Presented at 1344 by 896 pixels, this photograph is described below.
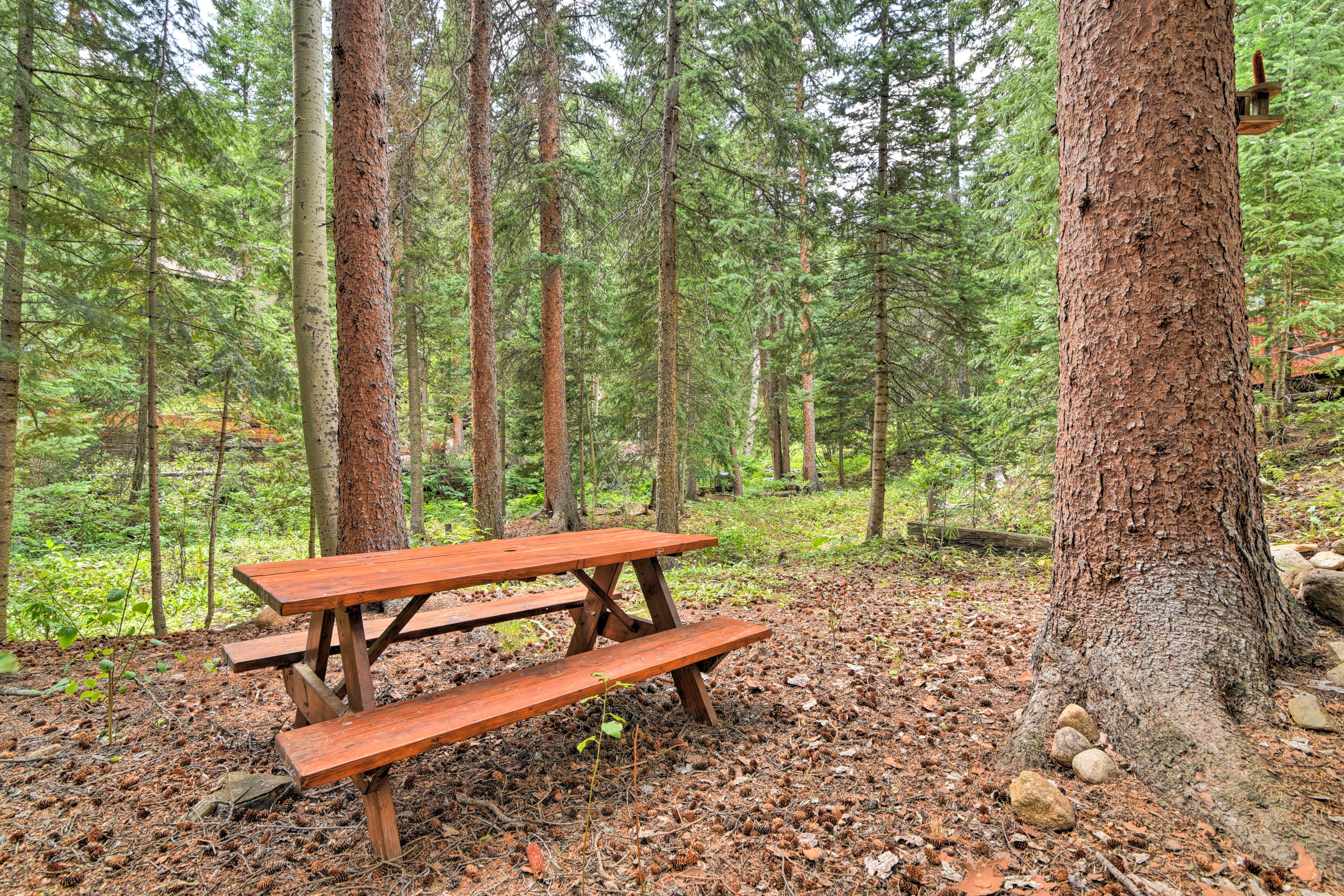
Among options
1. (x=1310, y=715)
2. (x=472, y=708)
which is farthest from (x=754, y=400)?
(x=472, y=708)

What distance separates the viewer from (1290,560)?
3.53 metres

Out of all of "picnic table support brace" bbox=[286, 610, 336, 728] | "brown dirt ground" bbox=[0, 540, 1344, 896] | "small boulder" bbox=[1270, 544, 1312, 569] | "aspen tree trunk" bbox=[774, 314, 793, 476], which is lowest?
"brown dirt ground" bbox=[0, 540, 1344, 896]

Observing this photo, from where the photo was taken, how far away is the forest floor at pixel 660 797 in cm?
188

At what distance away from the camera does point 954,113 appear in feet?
26.8

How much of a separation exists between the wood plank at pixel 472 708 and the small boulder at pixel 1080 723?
1352 mm

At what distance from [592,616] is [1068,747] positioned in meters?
2.34

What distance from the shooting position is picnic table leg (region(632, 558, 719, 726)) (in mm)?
3066

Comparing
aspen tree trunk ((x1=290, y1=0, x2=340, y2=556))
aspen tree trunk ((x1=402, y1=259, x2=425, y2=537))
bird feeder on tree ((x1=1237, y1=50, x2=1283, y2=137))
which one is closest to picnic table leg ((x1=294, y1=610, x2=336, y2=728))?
aspen tree trunk ((x1=290, y1=0, x2=340, y2=556))

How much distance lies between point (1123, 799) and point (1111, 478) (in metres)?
1.23

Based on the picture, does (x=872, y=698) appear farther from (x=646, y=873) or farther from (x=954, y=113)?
(x=954, y=113)

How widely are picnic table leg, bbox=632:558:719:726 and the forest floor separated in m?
0.09

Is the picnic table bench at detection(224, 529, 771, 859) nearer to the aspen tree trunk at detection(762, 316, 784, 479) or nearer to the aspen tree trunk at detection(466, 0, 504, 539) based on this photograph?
Result: the aspen tree trunk at detection(466, 0, 504, 539)

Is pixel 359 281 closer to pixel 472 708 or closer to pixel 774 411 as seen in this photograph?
pixel 472 708

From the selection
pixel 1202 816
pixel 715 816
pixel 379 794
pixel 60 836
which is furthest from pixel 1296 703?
pixel 60 836
